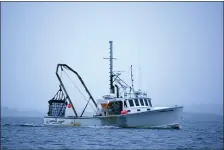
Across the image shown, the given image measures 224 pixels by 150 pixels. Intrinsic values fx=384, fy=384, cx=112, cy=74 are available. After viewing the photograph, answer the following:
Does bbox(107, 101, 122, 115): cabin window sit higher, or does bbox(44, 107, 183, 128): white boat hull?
bbox(107, 101, 122, 115): cabin window

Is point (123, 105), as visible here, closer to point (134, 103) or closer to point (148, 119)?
point (134, 103)

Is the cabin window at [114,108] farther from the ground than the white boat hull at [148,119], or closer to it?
farther from the ground

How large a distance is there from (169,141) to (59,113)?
2180 centimetres

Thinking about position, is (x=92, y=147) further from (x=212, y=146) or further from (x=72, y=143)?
(x=212, y=146)

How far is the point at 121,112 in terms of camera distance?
4456cm

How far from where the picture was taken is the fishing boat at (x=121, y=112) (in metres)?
42.9

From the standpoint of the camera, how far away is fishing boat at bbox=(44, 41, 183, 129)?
42875 millimetres

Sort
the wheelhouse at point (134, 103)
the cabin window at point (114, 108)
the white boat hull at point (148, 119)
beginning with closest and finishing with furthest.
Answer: the white boat hull at point (148, 119) < the wheelhouse at point (134, 103) < the cabin window at point (114, 108)

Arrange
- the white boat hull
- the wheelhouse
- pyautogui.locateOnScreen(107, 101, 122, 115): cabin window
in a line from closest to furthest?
the white boat hull < the wheelhouse < pyautogui.locateOnScreen(107, 101, 122, 115): cabin window

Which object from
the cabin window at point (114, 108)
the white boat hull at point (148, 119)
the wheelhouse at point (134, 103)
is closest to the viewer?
the white boat hull at point (148, 119)

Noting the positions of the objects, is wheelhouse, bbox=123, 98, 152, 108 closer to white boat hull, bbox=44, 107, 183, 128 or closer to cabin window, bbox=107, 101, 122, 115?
cabin window, bbox=107, 101, 122, 115

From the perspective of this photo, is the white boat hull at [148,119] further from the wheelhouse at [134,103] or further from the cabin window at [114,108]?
the wheelhouse at [134,103]

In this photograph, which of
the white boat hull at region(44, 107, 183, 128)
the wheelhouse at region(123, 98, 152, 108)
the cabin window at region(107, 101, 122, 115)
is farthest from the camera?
the cabin window at region(107, 101, 122, 115)

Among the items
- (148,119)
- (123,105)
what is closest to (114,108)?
(123,105)
